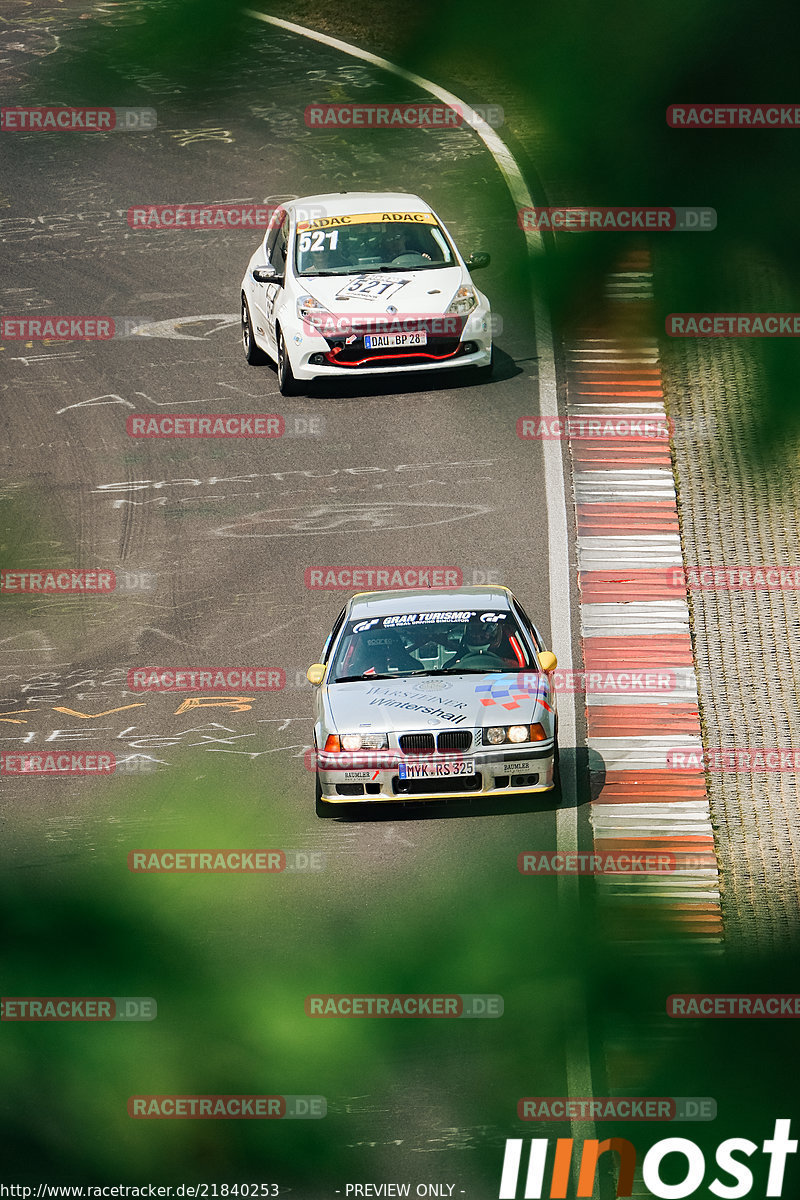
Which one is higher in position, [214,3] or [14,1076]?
[214,3]

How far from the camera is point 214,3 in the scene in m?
1.71

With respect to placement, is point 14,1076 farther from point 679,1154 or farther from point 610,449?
point 610,449

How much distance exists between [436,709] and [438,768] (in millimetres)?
433

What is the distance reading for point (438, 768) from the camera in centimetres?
1148

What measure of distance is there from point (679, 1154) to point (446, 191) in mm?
2280

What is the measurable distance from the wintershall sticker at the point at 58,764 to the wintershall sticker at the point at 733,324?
12.9 m

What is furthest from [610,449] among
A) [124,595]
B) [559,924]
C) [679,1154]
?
[679,1154]

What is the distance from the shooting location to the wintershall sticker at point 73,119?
1773 mm

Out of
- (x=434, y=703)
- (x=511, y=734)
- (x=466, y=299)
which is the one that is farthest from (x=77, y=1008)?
(x=434, y=703)

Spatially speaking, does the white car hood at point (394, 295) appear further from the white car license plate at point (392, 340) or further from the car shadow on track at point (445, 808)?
the car shadow on track at point (445, 808)

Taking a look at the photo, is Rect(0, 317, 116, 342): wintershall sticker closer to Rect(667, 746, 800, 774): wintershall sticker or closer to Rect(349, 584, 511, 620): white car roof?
Rect(349, 584, 511, 620): white car roof

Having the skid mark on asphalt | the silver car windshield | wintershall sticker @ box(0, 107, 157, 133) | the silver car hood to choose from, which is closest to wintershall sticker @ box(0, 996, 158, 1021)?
wintershall sticker @ box(0, 107, 157, 133)

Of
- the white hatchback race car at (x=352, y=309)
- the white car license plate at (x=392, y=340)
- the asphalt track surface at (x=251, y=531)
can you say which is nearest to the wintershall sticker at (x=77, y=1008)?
the asphalt track surface at (x=251, y=531)

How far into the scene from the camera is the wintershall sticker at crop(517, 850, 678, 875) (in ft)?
38.8
